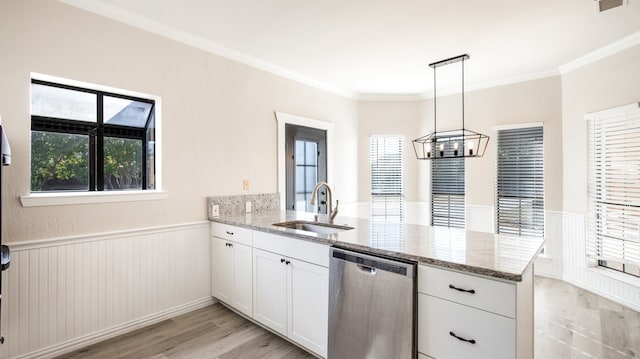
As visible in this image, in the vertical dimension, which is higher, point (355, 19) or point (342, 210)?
point (355, 19)

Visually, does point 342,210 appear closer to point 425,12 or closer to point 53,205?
point 425,12

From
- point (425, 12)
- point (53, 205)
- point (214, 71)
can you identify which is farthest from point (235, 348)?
point (425, 12)

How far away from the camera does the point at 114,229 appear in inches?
104

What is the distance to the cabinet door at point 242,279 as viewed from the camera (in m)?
2.75

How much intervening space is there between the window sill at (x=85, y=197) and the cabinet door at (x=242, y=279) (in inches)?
35.5

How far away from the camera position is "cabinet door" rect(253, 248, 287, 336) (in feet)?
8.03

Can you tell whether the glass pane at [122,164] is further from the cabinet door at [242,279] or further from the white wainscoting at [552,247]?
the white wainscoting at [552,247]

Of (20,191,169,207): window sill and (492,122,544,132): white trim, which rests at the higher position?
(492,122,544,132): white trim

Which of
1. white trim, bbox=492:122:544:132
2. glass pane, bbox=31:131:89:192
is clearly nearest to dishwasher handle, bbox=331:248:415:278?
glass pane, bbox=31:131:89:192

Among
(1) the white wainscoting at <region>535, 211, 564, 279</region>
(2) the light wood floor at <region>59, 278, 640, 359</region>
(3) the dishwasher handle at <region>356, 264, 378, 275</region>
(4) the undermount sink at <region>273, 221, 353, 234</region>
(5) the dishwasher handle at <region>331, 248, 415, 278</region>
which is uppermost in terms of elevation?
(4) the undermount sink at <region>273, 221, 353, 234</region>

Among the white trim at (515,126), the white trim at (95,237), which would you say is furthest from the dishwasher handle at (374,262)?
the white trim at (515,126)

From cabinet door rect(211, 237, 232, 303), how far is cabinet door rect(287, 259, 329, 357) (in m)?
0.91

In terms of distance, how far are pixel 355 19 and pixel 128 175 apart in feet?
8.35

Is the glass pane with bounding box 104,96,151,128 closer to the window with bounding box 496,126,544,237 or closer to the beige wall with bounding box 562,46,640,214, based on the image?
the window with bounding box 496,126,544,237
